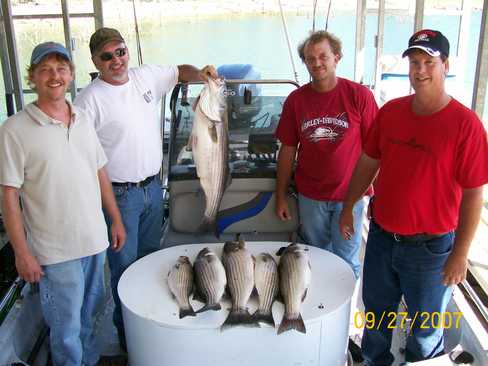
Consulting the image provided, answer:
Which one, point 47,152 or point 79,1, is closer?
point 47,152

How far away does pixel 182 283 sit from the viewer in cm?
225

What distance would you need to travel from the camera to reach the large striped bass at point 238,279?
205 centimetres

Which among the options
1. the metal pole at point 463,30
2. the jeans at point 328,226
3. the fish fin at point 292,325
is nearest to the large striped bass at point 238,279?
the fish fin at point 292,325

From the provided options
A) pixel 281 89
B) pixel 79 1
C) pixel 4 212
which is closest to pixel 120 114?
pixel 4 212

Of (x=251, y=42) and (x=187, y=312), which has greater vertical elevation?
(x=251, y=42)

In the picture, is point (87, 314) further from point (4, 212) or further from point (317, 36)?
point (317, 36)

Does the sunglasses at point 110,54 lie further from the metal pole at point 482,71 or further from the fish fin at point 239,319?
the metal pole at point 482,71

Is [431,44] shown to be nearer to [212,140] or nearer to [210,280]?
[212,140]

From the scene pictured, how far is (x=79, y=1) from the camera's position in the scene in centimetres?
582

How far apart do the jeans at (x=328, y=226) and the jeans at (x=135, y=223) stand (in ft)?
2.68

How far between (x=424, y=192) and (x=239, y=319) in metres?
0.92

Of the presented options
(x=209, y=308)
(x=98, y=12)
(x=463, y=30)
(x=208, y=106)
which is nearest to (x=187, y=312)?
(x=209, y=308)

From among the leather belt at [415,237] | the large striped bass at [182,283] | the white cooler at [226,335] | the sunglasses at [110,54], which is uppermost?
the sunglasses at [110,54]

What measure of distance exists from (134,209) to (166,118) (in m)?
1.22
